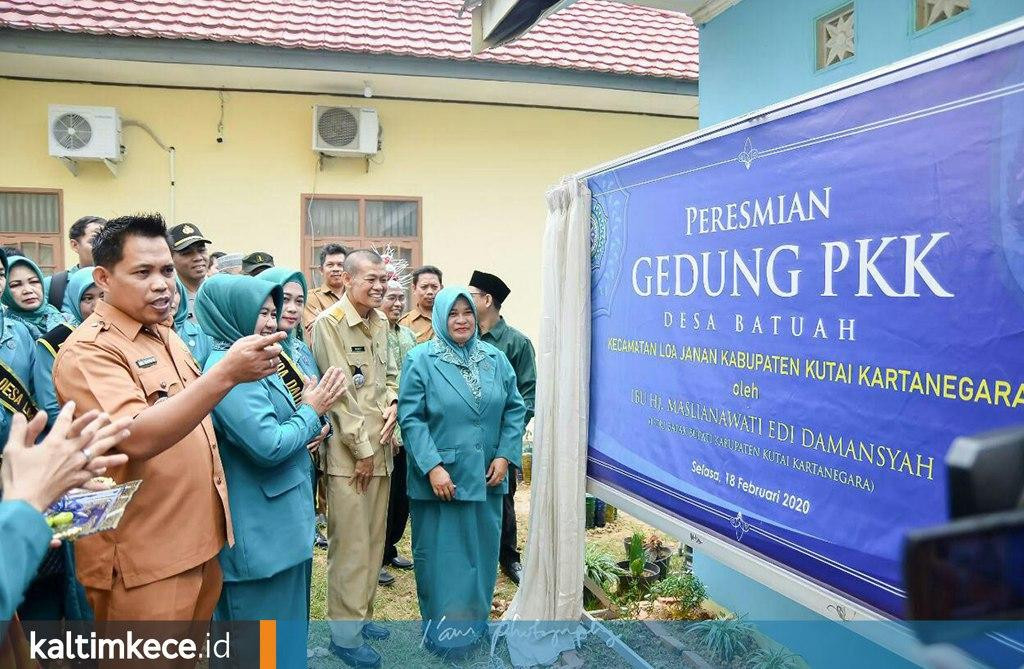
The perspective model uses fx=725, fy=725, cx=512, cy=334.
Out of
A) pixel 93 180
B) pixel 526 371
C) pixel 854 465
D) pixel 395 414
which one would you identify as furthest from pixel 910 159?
pixel 93 180

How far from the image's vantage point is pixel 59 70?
721 centimetres

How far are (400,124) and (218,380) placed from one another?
256 inches

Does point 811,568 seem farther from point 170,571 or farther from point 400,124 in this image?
Answer: point 400,124

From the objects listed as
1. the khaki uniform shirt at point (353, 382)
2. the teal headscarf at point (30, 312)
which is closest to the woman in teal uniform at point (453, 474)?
the khaki uniform shirt at point (353, 382)

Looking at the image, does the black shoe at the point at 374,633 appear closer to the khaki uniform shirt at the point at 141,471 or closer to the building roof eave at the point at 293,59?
the khaki uniform shirt at the point at 141,471

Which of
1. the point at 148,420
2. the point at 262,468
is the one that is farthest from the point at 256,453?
the point at 148,420

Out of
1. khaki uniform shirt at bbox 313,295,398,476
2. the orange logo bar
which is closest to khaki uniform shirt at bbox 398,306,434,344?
→ khaki uniform shirt at bbox 313,295,398,476

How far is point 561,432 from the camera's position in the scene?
324 cm

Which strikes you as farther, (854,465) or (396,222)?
(396,222)

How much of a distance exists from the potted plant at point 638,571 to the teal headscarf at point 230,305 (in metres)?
2.83

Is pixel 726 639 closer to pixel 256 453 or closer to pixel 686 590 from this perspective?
pixel 686 590

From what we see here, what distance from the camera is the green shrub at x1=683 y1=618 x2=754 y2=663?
10.9 feet

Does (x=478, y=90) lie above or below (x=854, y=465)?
above

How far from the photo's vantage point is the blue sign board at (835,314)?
1585 millimetres
